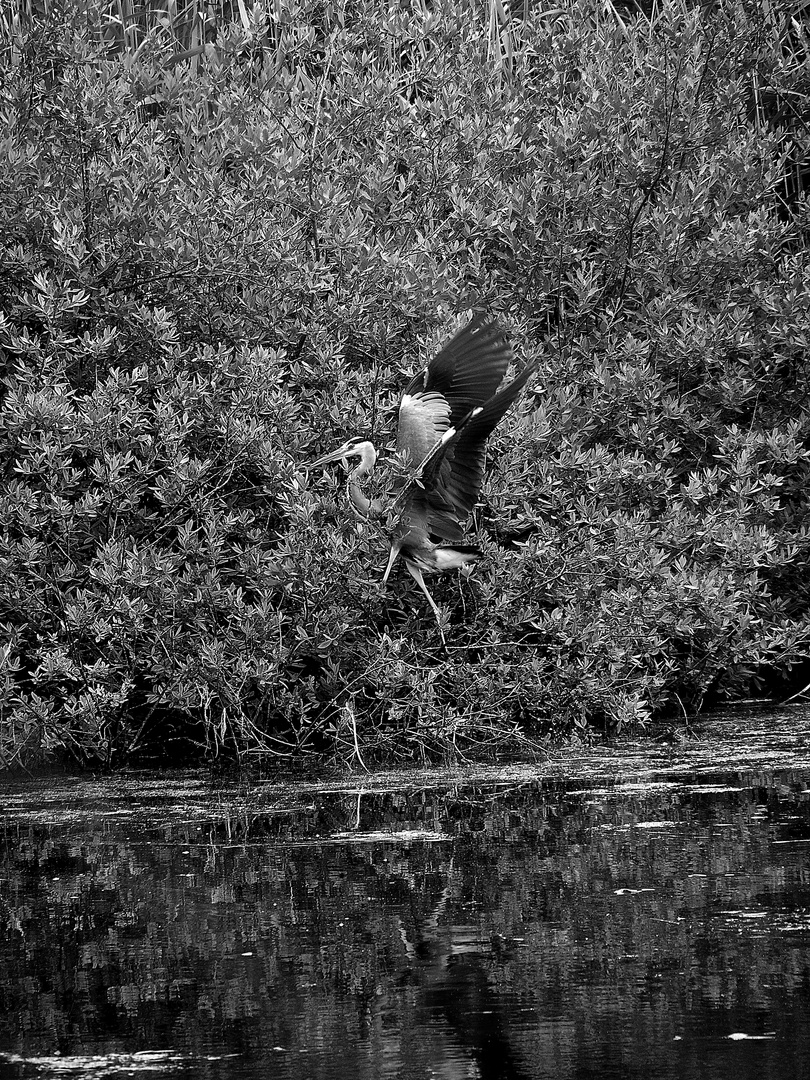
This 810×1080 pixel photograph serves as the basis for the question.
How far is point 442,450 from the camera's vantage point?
6.05m

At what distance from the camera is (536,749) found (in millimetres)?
6441

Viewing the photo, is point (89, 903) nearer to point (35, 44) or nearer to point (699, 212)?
point (35, 44)

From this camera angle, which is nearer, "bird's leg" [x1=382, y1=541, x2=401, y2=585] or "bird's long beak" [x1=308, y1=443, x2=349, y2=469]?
"bird's leg" [x1=382, y1=541, x2=401, y2=585]

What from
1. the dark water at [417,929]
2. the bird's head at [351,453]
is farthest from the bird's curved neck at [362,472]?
the dark water at [417,929]

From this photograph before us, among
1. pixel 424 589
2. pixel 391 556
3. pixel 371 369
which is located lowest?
pixel 424 589

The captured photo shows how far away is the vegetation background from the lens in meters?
6.31

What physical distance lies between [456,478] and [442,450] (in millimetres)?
478

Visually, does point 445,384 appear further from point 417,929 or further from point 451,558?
point 417,929

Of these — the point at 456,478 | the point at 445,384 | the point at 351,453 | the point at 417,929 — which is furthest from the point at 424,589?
the point at 417,929

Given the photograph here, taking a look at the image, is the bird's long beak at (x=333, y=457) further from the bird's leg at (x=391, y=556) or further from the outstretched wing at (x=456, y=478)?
the bird's leg at (x=391, y=556)

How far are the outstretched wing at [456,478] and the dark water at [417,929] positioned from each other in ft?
4.35

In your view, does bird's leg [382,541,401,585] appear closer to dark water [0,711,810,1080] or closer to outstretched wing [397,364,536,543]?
outstretched wing [397,364,536,543]

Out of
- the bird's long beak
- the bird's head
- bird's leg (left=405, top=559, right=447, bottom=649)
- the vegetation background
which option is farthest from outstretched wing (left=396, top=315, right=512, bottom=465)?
bird's leg (left=405, top=559, right=447, bottom=649)

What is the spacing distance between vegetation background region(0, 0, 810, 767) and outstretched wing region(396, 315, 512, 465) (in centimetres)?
44
